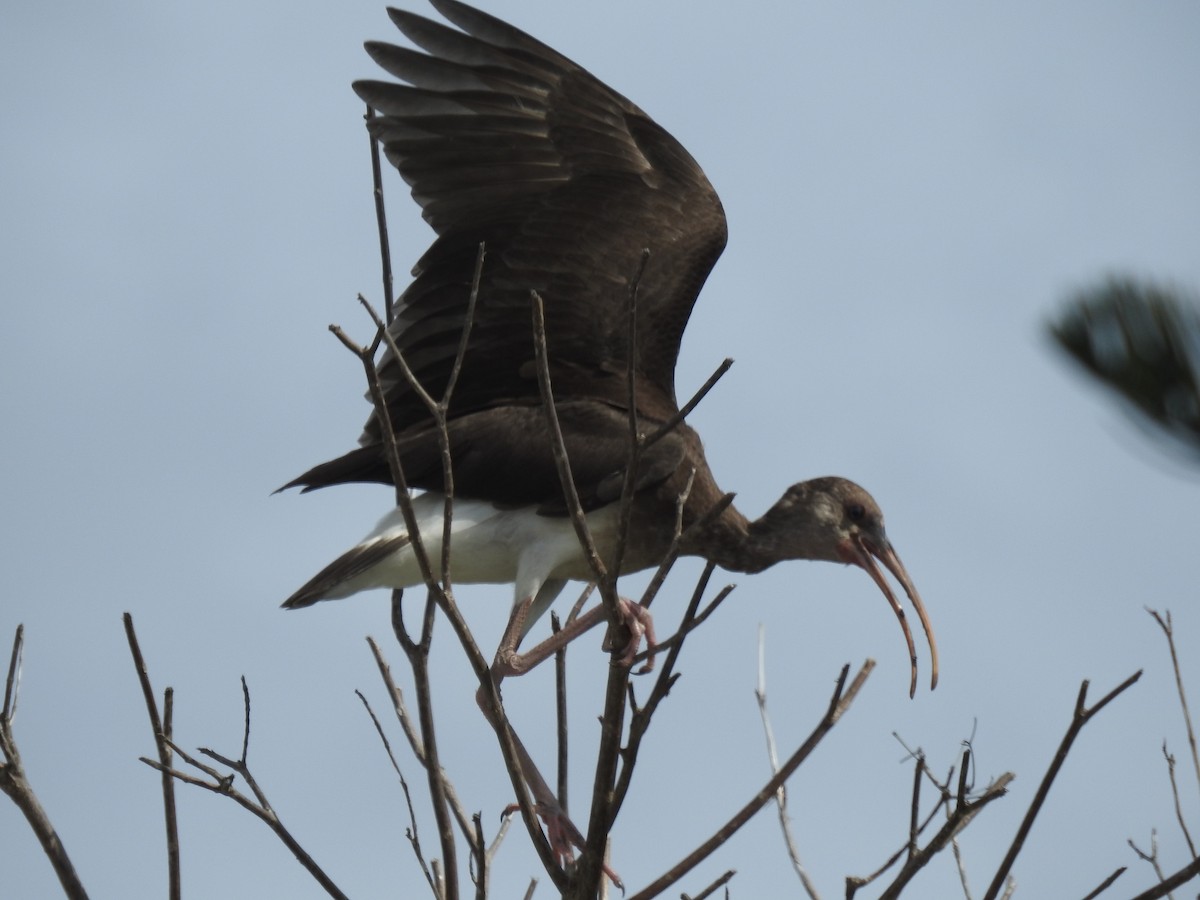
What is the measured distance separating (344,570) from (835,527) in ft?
6.51

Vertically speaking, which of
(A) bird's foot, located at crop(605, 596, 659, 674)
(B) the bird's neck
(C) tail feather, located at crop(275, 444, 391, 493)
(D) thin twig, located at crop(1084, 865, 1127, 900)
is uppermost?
(C) tail feather, located at crop(275, 444, 391, 493)

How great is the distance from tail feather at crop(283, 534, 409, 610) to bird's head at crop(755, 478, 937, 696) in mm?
1574

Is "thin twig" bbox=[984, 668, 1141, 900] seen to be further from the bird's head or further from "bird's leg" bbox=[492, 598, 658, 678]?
the bird's head

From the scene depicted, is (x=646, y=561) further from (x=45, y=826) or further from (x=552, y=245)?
(x=45, y=826)

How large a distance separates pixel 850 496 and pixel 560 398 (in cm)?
125

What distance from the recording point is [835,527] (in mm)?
6980

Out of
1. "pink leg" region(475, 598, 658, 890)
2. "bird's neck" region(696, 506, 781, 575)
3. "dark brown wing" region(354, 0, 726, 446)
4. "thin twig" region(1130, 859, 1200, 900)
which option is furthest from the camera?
"bird's neck" region(696, 506, 781, 575)

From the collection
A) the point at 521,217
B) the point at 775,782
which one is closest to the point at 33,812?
the point at 775,782

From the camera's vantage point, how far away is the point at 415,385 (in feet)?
13.5

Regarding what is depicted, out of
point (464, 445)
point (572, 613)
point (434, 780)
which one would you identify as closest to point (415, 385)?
point (434, 780)

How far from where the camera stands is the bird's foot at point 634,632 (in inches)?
159

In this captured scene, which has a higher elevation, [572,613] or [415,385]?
[415,385]

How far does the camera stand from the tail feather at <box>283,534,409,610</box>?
20.8 feet

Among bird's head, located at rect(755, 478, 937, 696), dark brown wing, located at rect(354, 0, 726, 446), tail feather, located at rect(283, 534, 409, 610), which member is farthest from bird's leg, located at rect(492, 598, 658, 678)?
bird's head, located at rect(755, 478, 937, 696)
